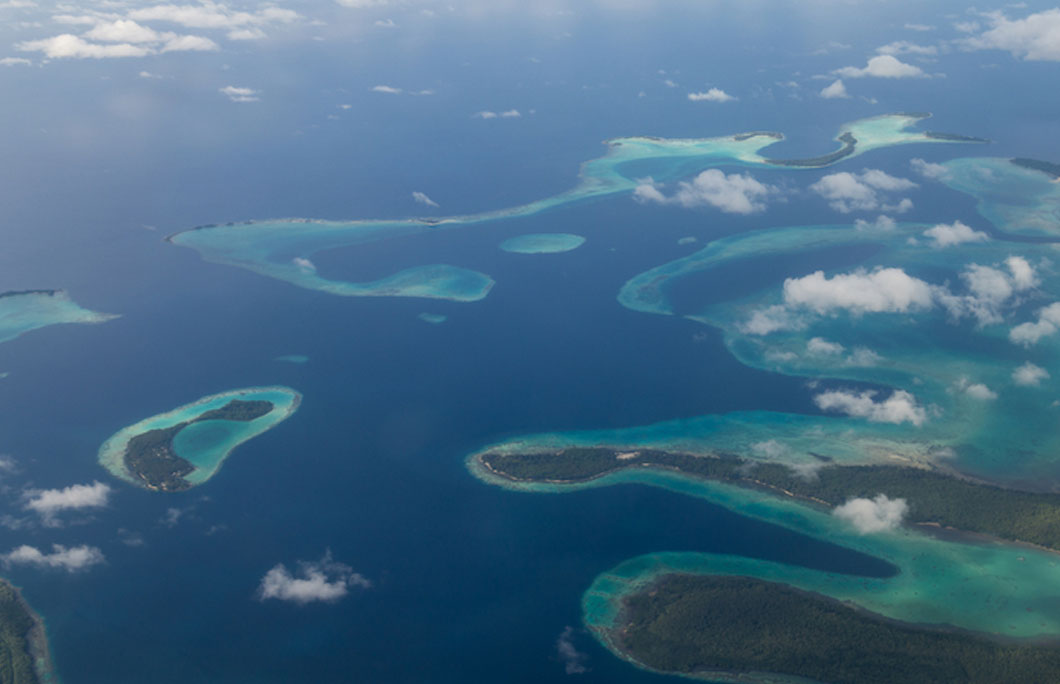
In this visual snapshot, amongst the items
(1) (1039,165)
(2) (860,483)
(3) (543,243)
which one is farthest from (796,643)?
(1) (1039,165)

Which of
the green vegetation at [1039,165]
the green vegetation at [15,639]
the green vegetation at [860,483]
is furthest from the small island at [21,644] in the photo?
the green vegetation at [1039,165]

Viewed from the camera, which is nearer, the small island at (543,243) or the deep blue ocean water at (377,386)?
the deep blue ocean water at (377,386)

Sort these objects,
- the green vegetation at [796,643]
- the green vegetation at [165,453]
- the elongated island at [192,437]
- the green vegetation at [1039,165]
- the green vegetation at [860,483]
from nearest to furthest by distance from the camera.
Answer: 1. the green vegetation at [796,643]
2. the green vegetation at [860,483]
3. the green vegetation at [165,453]
4. the elongated island at [192,437]
5. the green vegetation at [1039,165]

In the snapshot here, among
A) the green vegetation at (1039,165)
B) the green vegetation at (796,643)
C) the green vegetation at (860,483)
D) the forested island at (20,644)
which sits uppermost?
the green vegetation at (1039,165)

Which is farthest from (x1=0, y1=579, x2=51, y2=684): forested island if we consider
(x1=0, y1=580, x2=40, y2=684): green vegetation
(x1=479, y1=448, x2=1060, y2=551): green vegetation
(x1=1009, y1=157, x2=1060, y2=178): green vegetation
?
(x1=1009, y1=157, x2=1060, y2=178): green vegetation

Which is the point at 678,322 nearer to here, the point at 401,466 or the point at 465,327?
the point at 465,327

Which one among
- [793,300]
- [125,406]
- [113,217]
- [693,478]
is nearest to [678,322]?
[793,300]

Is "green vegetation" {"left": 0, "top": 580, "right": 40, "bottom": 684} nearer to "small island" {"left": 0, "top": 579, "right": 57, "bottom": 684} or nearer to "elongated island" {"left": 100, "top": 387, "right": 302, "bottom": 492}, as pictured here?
"small island" {"left": 0, "top": 579, "right": 57, "bottom": 684}

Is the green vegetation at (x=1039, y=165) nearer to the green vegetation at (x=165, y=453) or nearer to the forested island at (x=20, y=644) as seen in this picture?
the green vegetation at (x=165, y=453)
